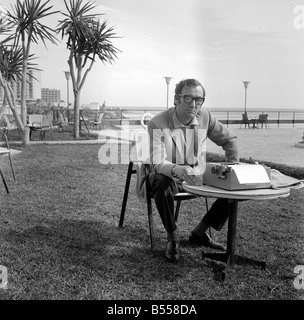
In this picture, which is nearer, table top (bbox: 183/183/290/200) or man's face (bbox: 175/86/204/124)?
table top (bbox: 183/183/290/200)

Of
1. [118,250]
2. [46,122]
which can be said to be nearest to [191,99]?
[118,250]

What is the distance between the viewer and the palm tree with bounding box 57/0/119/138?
9.30 meters

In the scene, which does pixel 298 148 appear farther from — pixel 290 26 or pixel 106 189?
pixel 290 26

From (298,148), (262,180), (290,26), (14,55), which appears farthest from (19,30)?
(262,180)

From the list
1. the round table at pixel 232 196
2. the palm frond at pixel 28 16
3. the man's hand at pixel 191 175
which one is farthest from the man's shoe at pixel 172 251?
the palm frond at pixel 28 16

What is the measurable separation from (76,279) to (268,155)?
20.9 feet

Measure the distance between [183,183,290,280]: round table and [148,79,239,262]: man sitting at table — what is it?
0.23 metres

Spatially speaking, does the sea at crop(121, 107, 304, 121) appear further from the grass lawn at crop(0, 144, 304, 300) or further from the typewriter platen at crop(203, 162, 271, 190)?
the typewriter platen at crop(203, 162, 271, 190)

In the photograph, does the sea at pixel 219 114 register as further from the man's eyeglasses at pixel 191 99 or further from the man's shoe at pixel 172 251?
the man's shoe at pixel 172 251

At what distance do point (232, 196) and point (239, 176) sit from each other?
0.34ft

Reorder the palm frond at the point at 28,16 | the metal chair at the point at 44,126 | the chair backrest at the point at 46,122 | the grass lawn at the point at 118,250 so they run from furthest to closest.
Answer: the chair backrest at the point at 46,122, the metal chair at the point at 44,126, the palm frond at the point at 28,16, the grass lawn at the point at 118,250

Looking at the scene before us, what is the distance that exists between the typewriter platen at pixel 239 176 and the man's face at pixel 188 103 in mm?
394

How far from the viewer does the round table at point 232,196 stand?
2.12 meters

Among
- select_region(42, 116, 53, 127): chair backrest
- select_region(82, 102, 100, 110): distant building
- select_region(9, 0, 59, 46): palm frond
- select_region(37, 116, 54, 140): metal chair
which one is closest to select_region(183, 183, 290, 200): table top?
select_region(9, 0, 59, 46): palm frond
